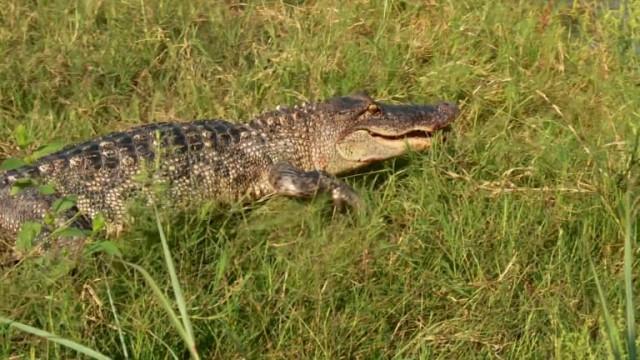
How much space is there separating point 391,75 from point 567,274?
6.43ft

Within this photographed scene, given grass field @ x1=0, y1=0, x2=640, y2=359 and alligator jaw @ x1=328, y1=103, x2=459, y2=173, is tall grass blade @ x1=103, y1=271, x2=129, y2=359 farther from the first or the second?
alligator jaw @ x1=328, y1=103, x2=459, y2=173

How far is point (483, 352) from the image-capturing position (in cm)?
404

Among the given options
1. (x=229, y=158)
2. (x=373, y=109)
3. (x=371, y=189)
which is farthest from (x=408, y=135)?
(x=229, y=158)

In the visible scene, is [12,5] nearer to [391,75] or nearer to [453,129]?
[391,75]

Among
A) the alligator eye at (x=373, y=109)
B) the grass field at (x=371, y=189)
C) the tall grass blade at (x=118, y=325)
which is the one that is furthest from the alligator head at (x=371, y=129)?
the tall grass blade at (x=118, y=325)

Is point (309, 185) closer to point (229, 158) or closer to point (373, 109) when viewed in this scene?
point (229, 158)

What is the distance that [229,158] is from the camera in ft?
17.5

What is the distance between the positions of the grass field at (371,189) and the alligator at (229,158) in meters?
0.18

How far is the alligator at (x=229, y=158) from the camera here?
4.90 metres

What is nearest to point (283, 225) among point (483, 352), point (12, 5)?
point (483, 352)

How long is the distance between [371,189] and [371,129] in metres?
0.46

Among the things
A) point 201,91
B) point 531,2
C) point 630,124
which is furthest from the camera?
point 531,2

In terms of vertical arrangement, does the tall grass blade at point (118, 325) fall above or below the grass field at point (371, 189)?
above

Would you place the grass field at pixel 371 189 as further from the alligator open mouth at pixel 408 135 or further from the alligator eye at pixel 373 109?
the alligator eye at pixel 373 109
